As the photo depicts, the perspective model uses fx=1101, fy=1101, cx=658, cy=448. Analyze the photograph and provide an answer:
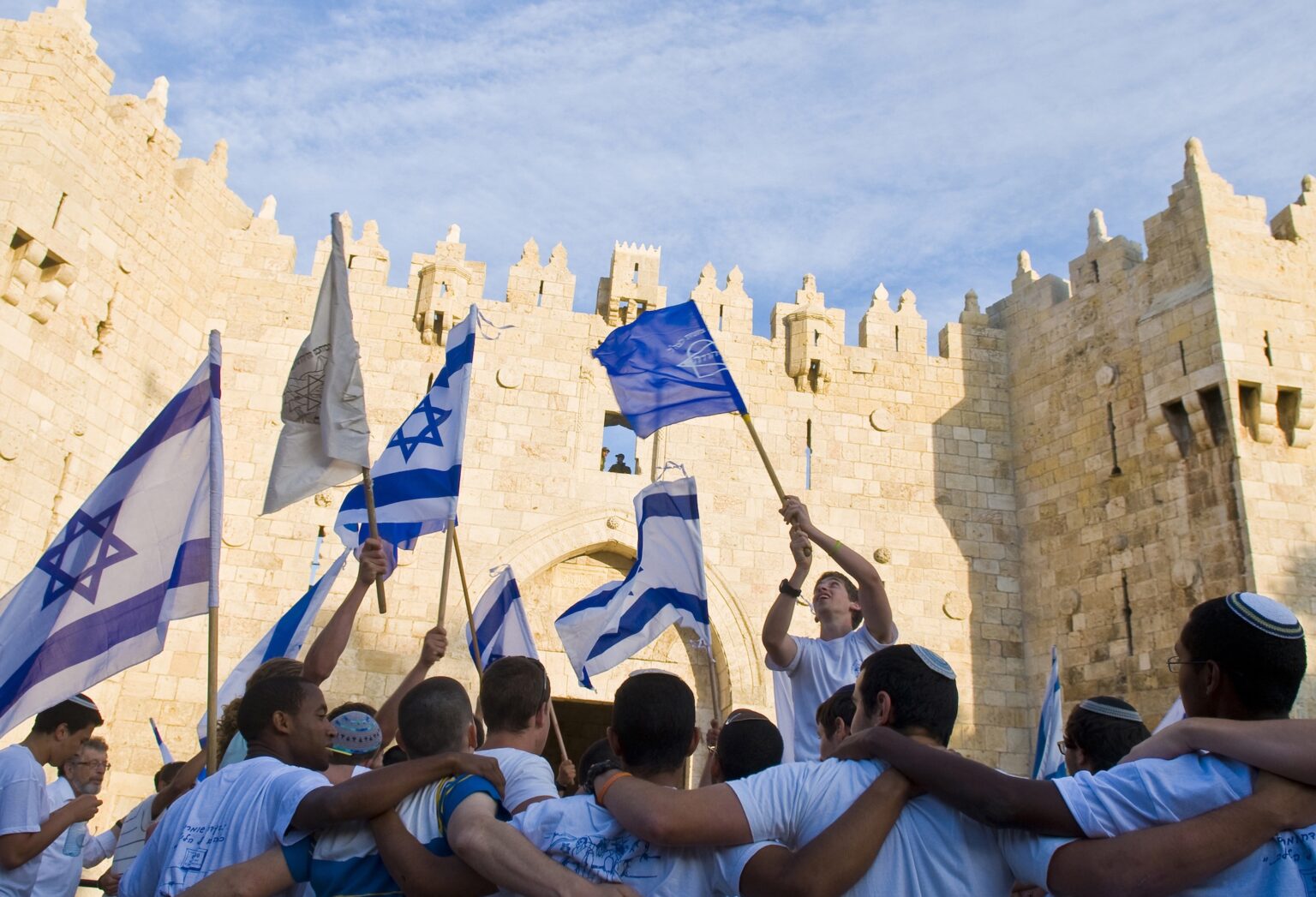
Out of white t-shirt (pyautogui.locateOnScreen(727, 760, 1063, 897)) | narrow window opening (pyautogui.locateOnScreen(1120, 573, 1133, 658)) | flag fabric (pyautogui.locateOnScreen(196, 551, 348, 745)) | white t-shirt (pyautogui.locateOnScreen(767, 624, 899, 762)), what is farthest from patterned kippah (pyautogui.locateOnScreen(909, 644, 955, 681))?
narrow window opening (pyautogui.locateOnScreen(1120, 573, 1133, 658))

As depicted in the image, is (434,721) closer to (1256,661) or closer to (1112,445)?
(1256,661)

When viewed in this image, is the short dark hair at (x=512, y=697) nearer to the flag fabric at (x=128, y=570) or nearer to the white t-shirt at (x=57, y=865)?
the flag fabric at (x=128, y=570)

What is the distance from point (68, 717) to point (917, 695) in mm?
3577

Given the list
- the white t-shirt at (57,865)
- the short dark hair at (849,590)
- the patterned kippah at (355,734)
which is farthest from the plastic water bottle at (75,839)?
the short dark hair at (849,590)

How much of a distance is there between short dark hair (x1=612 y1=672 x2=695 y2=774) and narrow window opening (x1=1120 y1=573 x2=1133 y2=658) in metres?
9.63

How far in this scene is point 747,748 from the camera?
3299 millimetres

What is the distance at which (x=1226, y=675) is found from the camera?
244 cm

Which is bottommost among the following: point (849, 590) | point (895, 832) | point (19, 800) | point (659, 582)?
point (19, 800)

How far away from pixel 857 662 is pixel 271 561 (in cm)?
791

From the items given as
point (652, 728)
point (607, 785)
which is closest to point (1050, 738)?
point (652, 728)

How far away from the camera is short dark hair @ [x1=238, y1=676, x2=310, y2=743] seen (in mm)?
3170

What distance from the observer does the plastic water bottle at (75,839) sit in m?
4.64

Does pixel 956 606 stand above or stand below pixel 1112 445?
below

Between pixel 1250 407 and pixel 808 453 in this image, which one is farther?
pixel 808 453
